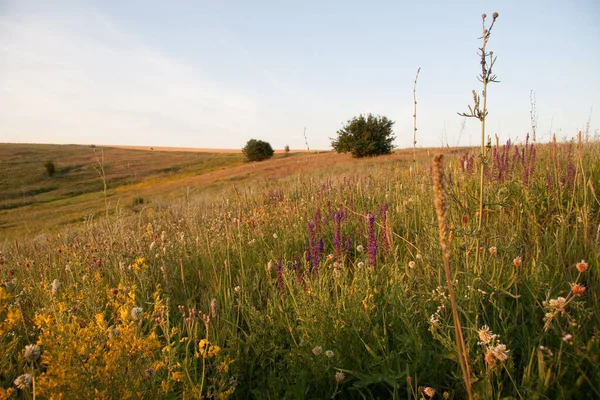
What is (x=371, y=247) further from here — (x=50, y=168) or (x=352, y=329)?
(x=50, y=168)

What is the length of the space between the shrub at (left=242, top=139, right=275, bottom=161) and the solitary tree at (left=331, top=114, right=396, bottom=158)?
2582 centimetres

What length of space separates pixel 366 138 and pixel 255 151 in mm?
31987

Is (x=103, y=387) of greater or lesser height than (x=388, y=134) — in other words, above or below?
below

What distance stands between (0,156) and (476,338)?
270 ft

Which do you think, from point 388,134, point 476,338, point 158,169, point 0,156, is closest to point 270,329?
point 476,338

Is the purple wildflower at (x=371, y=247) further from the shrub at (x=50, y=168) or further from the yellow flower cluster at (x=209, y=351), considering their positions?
the shrub at (x=50, y=168)

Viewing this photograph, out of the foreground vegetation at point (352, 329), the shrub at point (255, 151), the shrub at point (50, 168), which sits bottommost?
the foreground vegetation at point (352, 329)

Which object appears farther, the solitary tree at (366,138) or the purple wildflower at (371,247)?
the solitary tree at (366,138)

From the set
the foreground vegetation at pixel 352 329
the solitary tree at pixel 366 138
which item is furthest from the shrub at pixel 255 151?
the foreground vegetation at pixel 352 329

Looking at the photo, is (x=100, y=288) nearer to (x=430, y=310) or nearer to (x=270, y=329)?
(x=270, y=329)

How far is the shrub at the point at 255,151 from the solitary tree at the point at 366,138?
84.7 feet

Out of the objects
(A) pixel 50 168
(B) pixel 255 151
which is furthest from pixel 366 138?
(A) pixel 50 168

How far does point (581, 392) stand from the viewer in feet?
4.40

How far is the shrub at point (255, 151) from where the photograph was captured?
62938mm
